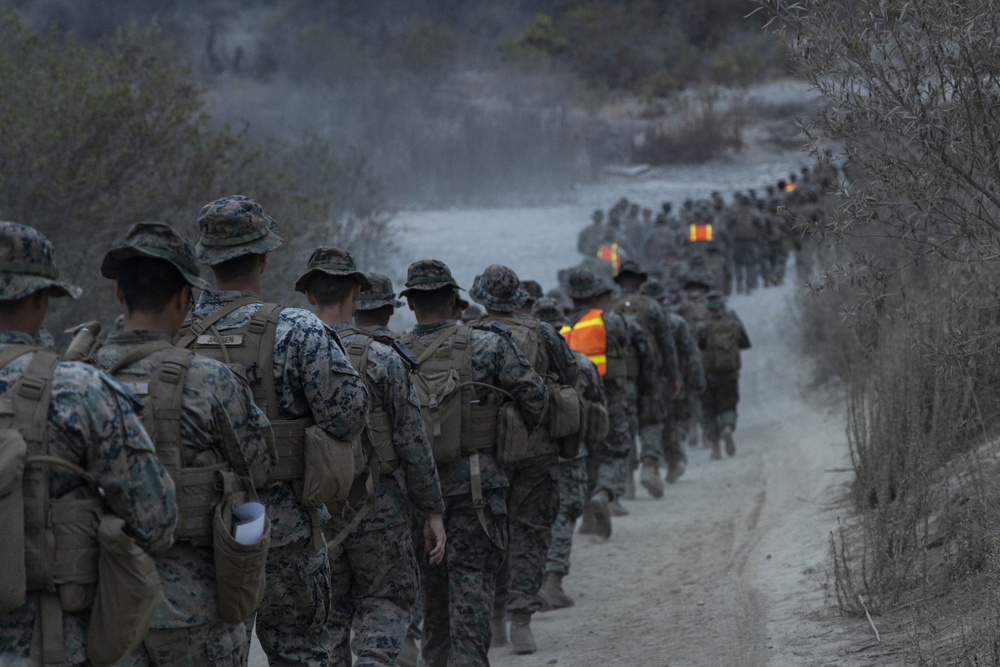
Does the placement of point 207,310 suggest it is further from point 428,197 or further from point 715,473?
point 428,197

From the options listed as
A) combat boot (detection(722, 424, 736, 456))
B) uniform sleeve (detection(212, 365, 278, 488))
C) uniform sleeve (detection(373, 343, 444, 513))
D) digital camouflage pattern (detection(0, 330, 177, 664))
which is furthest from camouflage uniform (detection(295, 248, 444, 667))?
combat boot (detection(722, 424, 736, 456))

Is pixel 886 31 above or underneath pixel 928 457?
above

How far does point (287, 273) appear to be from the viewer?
17.7 metres

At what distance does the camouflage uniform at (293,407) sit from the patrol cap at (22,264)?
1.23 meters

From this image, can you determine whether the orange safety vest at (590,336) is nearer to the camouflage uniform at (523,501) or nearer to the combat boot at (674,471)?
the combat boot at (674,471)

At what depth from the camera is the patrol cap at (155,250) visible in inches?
153

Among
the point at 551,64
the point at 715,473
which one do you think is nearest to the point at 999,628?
the point at 715,473

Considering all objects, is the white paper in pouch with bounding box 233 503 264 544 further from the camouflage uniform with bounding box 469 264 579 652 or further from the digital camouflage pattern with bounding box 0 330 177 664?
the camouflage uniform with bounding box 469 264 579 652

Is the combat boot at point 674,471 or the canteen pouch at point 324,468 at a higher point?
the canteen pouch at point 324,468

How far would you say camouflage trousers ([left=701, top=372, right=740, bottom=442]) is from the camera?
1708 centimetres

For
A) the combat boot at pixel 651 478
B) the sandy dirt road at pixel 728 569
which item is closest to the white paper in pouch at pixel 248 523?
the sandy dirt road at pixel 728 569

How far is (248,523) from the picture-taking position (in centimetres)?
392

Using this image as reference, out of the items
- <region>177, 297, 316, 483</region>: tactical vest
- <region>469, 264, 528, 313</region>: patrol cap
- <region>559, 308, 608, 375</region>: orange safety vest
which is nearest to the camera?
<region>177, 297, 316, 483</region>: tactical vest

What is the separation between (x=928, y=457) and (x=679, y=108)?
51.2 metres
